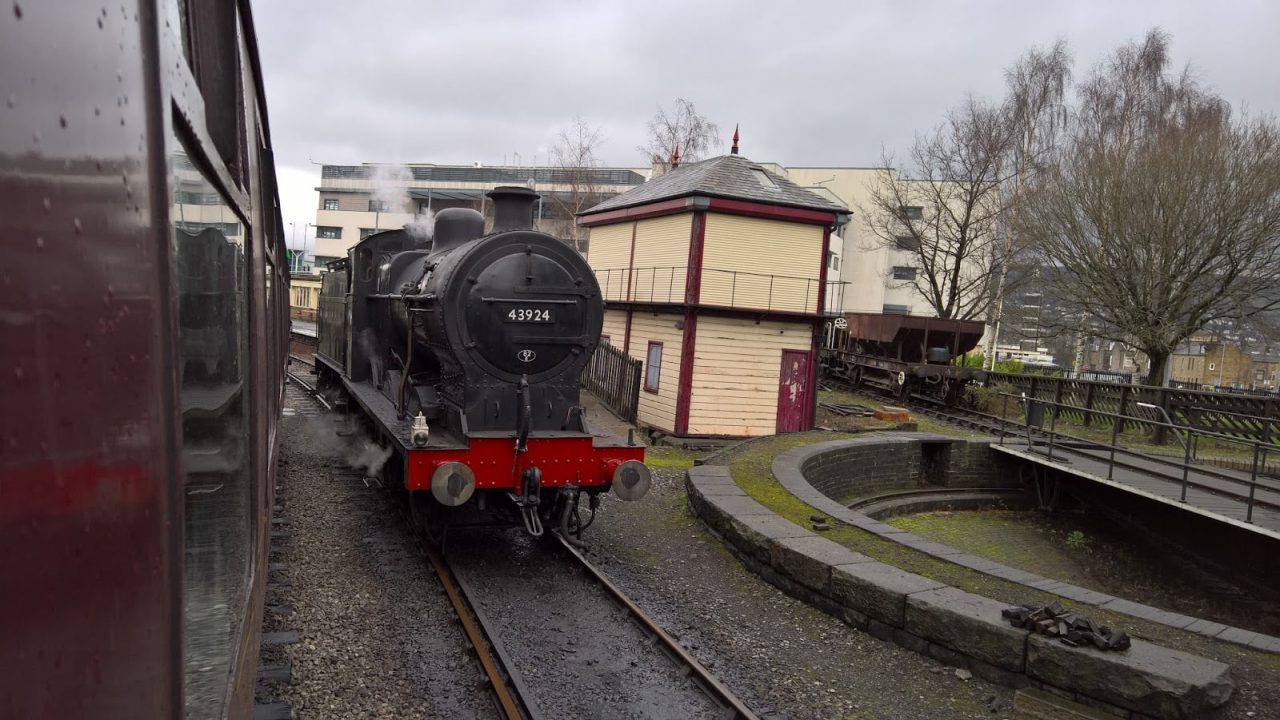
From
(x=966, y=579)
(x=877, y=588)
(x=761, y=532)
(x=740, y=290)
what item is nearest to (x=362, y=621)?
(x=761, y=532)

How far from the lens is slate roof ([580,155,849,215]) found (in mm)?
14734

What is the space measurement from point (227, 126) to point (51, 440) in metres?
1.95

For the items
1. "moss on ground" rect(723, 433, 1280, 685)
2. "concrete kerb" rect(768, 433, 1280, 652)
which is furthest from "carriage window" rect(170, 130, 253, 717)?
"concrete kerb" rect(768, 433, 1280, 652)

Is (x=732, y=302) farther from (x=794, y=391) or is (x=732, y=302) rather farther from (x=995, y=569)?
(x=995, y=569)

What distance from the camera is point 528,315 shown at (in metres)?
7.27

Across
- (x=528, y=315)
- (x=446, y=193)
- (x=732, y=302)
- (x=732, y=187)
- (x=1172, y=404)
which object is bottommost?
(x=1172, y=404)

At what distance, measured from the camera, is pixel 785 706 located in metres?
4.97

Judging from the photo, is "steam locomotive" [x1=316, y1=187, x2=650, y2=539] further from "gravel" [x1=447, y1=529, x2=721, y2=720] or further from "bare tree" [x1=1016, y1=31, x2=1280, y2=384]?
"bare tree" [x1=1016, y1=31, x2=1280, y2=384]

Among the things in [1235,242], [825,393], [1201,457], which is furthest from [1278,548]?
[825,393]

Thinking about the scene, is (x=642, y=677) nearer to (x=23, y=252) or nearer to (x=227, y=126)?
(x=227, y=126)

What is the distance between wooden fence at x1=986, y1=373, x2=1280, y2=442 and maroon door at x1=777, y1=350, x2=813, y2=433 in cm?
486

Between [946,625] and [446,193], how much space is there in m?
44.3

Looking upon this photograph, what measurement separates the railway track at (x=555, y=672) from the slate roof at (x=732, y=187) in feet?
29.6

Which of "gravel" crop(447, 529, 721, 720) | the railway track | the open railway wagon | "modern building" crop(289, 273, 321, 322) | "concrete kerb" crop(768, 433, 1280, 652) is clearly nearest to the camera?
the railway track
